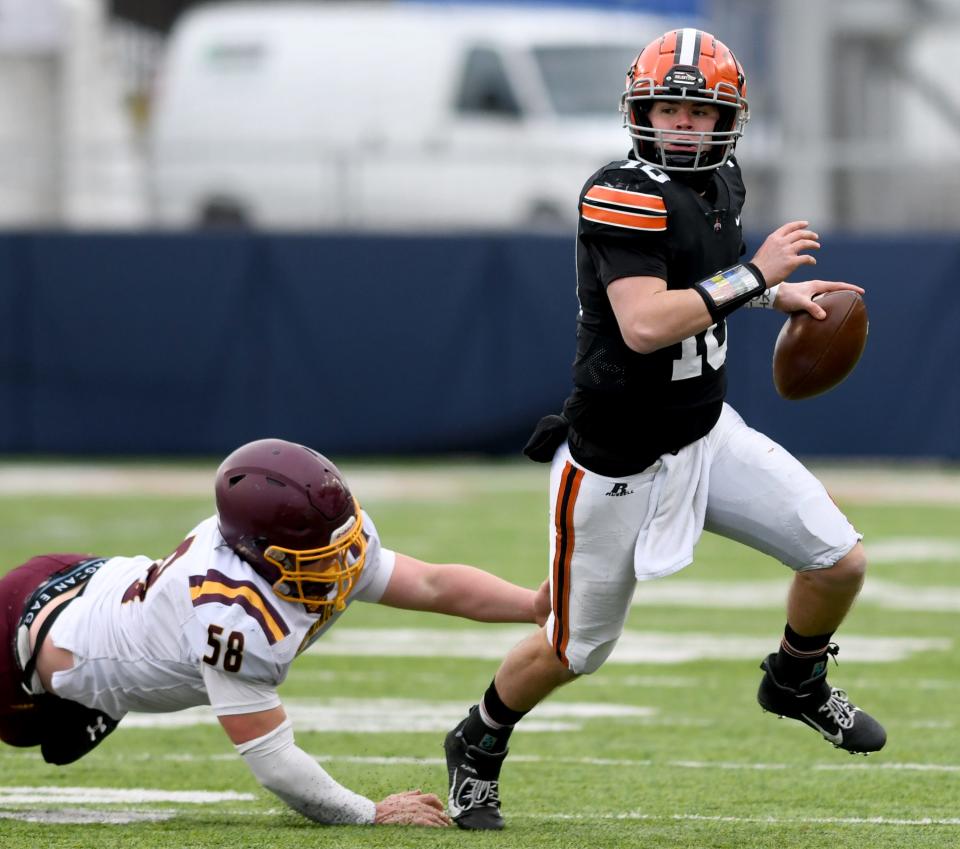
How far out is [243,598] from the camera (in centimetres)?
397

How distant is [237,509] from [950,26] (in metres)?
14.8

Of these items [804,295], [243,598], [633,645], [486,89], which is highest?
[804,295]

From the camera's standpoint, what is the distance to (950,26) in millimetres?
17391

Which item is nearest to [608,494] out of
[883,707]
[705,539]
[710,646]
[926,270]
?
[883,707]

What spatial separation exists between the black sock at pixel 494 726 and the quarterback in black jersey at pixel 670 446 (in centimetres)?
10

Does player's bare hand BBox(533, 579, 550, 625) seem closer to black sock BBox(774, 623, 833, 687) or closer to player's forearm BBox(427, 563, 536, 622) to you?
player's forearm BBox(427, 563, 536, 622)

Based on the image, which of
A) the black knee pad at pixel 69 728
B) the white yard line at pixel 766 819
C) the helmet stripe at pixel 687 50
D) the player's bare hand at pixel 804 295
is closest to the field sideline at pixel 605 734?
the white yard line at pixel 766 819

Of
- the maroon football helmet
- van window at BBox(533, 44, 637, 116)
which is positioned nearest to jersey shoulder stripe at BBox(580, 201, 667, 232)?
the maroon football helmet

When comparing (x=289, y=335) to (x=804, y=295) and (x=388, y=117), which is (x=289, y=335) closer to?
(x=388, y=117)

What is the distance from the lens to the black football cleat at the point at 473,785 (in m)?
4.36

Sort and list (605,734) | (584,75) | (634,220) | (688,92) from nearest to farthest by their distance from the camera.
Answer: (634,220)
(688,92)
(605,734)
(584,75)

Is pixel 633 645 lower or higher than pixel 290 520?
lower

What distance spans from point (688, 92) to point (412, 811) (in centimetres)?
175

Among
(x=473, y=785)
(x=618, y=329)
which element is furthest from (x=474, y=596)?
(x=618, y=329)
